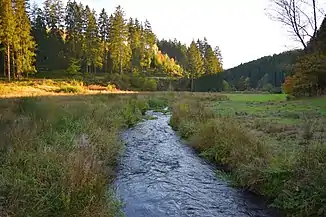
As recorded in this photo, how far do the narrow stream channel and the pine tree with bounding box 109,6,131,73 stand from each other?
189 feet

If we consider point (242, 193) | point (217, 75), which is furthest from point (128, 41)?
point (242, 193)

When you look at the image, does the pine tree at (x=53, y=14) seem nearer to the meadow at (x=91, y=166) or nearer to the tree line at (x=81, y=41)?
the tree line at (x=81, y=41)

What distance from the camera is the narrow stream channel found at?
750 centimetres

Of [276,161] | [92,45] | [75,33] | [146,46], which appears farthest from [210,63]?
[276,161]

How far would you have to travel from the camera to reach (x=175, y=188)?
9117mm

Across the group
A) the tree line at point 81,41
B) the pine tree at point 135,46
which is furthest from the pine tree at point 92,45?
the pine tree at point 135,46

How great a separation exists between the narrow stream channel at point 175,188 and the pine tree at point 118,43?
5757 centimetres

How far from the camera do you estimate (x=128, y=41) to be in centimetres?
7994

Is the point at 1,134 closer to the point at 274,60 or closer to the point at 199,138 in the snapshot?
the point at 199,138

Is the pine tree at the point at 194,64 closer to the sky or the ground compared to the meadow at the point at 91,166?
closer to the sky

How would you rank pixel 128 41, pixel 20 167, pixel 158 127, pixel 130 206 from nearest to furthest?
1. pixel 20 167
2. pixel 130 206
3. pixel 158 127
4. pixel 128 41

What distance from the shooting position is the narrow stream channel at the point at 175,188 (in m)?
7.50

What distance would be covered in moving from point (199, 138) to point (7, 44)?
4046 cm

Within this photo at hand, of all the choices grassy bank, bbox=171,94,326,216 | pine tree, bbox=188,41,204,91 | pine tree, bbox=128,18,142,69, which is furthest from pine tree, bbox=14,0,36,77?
pine tree, bbox=188,41,204,91
